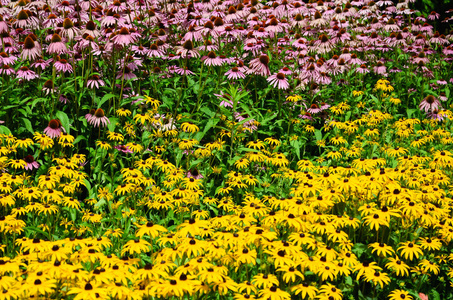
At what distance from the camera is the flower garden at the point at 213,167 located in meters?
3.48

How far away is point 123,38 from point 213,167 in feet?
7.06

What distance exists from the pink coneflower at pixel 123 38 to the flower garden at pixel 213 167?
2cm

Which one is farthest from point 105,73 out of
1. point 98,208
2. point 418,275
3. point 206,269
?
point 418,275

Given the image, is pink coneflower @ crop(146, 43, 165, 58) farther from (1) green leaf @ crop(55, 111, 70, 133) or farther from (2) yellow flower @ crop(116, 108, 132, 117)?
(1) green leaf @ crop(55, 111, 70, 133)

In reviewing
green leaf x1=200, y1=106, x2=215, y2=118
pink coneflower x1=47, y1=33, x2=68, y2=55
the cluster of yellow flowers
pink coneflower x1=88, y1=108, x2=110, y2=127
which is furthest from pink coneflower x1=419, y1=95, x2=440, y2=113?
pink coneflower x1=47, y1=33, x2=68, y2=55

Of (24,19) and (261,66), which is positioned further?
(261,66)

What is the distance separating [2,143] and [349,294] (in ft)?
14.3

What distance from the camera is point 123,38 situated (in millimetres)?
6176

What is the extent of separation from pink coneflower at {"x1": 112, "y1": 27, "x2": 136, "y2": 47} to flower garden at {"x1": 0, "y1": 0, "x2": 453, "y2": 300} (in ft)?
0.06

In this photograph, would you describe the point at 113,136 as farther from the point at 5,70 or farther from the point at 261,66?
the point at 261,66

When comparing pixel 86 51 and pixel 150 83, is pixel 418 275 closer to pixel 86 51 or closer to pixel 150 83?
pixel 150 83

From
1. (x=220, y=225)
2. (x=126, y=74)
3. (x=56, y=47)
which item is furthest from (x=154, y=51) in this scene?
(x=220, y=225)

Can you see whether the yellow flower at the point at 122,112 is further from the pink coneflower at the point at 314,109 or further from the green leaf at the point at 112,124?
the pink coneflower at the point at 314,109

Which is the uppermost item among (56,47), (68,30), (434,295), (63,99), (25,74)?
(68,30)
